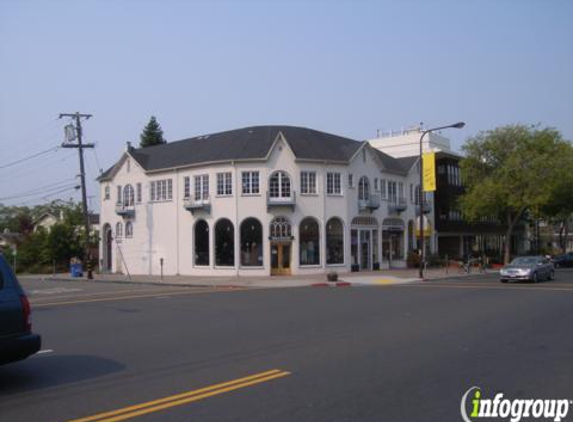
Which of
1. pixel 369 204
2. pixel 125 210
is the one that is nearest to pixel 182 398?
pixel 369 204

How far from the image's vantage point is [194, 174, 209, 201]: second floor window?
3762 centimetres

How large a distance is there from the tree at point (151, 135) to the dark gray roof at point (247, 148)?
2772 centimetres

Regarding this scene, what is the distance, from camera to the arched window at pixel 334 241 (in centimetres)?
3721

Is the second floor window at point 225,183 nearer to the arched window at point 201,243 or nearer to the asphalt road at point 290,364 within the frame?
the arched window at point 201,243

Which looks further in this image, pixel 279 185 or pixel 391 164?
pixel 391 164

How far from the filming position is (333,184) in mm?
37750

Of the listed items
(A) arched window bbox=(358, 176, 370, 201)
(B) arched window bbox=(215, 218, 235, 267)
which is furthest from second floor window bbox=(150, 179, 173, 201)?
(A) arched window bbox=(358, 176, 370, 201)

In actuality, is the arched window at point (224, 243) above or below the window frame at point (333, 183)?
below

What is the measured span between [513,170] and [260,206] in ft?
69.7

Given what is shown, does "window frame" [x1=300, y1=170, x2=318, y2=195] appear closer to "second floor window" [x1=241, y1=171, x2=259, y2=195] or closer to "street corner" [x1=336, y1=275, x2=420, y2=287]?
"second floor window" [x1=241, y1=171, x2=259, y2=195]

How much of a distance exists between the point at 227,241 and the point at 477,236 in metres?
32.8

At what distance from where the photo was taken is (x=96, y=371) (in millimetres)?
8352

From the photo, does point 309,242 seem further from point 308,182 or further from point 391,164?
point 391,164

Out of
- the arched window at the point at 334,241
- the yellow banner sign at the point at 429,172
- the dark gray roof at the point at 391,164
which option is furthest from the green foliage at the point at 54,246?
the yellow banner sign at the point at 429,172
